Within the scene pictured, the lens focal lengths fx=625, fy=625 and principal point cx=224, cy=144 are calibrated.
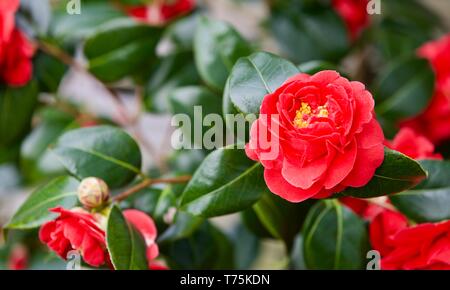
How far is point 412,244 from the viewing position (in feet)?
2.28

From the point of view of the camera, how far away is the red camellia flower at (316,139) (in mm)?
569

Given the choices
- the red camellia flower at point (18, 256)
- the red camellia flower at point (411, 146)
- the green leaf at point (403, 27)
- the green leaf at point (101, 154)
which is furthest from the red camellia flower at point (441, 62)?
the red camellia flower at point (18, 256)

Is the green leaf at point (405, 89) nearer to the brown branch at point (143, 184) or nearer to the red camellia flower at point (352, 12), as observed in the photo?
the red camellia flower at point (352, 12)

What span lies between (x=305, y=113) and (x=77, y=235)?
10.4 inches

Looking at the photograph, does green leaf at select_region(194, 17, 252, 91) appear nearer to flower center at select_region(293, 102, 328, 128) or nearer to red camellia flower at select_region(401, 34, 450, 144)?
flower center at select_region(293, 102, 328, 128)

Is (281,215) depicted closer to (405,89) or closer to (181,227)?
(181,227)

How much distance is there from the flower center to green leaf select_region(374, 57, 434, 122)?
0.48 metres

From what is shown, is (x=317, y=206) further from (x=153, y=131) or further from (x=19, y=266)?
(x=153, y=131)

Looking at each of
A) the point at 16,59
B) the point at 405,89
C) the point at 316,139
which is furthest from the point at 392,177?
the point at 16,59

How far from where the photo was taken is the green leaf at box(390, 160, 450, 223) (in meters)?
0.70

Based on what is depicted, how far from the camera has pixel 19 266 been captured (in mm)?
1071

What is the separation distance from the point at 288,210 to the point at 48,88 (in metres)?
0.47

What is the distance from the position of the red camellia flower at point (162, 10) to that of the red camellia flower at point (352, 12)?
1.01 ft
